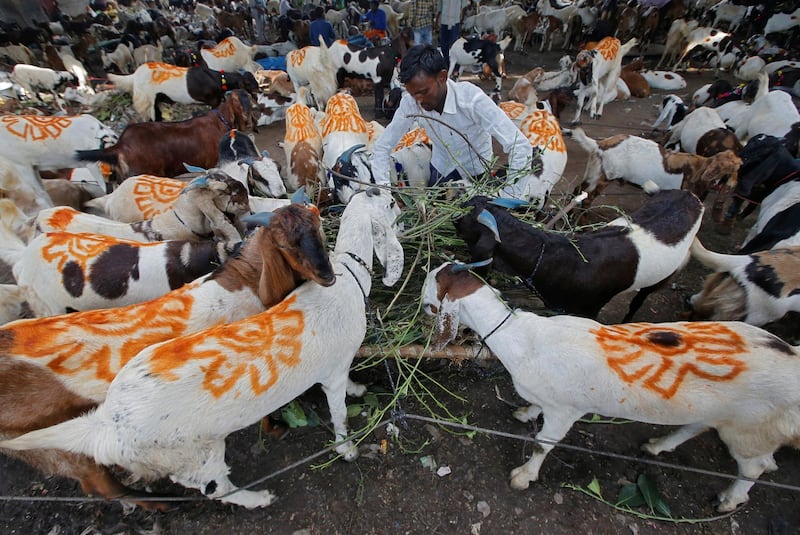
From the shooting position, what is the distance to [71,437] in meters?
1.97

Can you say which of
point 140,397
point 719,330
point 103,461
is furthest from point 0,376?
point 719,330

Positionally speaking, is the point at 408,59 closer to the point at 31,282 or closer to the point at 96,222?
the point at 96,222

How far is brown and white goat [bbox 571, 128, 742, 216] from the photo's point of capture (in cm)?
491

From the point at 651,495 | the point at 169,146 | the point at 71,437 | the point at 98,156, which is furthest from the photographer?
the point at 169,146

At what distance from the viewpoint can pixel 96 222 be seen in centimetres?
356

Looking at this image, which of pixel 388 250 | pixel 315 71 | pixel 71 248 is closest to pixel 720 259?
pixel 388 250

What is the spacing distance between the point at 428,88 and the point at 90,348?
2891 millimetres

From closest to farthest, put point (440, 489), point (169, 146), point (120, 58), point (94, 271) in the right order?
1. point (440, 489)
2. point (94, 271)
3. point (169, 146)
4. point (120, 58)

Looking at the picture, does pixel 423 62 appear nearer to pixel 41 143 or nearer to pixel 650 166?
pixel 650 166

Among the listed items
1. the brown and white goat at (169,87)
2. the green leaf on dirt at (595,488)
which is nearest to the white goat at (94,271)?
the green leaf on dirt at (595,488)

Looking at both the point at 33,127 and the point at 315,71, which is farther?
the point at 315,71

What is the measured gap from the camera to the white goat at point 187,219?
11.4 ft

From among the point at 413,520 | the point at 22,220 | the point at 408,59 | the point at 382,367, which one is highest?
the point at 408,59

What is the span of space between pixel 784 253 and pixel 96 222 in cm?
606
